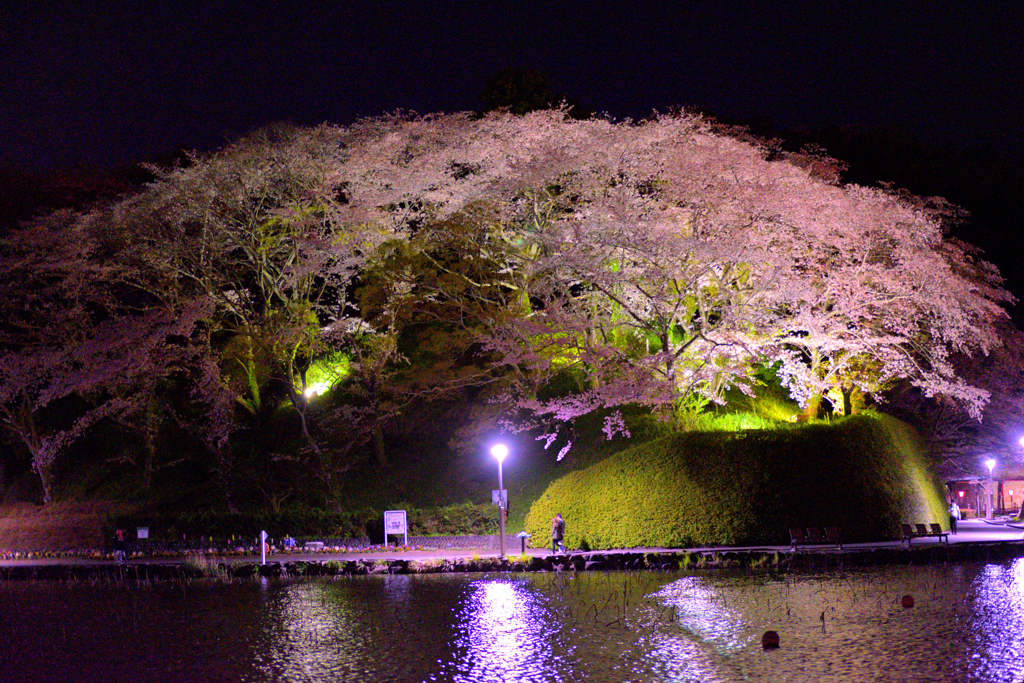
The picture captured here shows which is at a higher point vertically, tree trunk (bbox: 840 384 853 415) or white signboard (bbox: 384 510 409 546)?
tree trunk (bbox: 840 384 853 415)

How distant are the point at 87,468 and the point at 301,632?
35539 mm

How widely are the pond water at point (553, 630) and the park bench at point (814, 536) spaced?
2818mm

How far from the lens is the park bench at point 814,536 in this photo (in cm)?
2417

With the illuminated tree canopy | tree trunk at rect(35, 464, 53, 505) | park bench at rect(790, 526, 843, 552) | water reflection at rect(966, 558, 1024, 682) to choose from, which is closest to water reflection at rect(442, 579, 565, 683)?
water reflection at rect(966, 558, 1024, 682)

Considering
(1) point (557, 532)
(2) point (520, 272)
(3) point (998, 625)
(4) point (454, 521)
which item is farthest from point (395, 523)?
(3) point (998, 625)

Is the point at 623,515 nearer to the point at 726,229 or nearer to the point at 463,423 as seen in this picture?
the point at 726,229

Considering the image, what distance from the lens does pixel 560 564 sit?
2366 cm

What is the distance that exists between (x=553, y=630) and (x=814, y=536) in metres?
12.9

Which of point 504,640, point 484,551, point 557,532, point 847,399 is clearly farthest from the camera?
point 847,399

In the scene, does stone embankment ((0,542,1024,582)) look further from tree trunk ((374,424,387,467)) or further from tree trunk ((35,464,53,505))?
tree trunk ((35,464,53,505))

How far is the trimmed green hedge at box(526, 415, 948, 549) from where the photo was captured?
85.7 ft

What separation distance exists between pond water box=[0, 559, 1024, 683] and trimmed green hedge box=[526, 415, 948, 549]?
4536mm

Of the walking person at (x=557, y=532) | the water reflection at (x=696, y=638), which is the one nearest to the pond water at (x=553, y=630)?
the water reflection at (x=696, y=638)

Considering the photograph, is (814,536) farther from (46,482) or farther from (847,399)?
(46,482)
